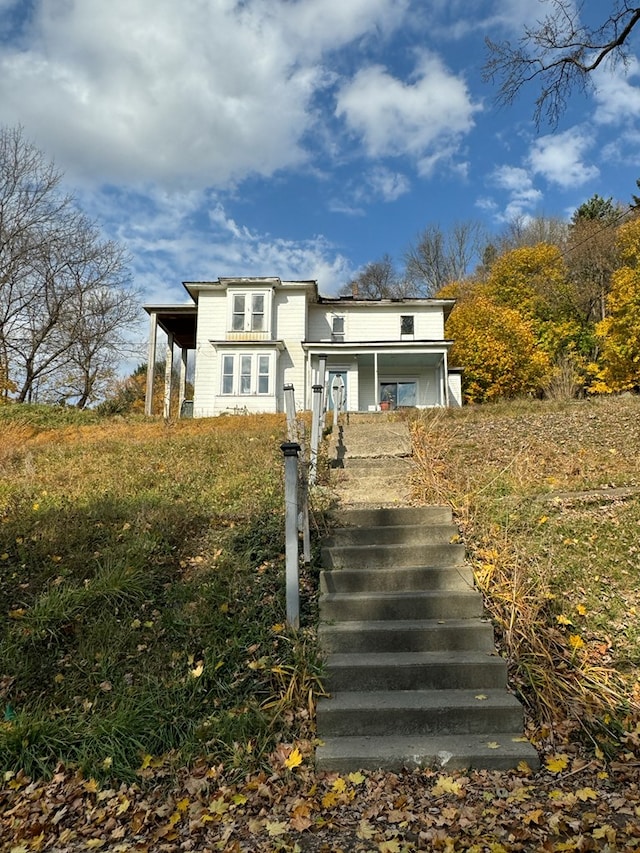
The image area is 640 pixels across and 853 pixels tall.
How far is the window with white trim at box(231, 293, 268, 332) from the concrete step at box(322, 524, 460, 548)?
17.1m

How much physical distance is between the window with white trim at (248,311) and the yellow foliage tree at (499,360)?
30.6 feet

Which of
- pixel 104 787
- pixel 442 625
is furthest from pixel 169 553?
pixel 442 625

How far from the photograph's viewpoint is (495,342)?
2327 centimetres

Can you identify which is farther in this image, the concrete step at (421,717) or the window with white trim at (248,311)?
the window with white trim at (248,311)

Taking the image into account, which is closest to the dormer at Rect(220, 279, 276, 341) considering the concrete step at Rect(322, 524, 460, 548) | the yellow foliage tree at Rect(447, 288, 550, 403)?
the yellow foliage tree at Rect(447, 288, 550, 403)

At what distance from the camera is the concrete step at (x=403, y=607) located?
13.6ft

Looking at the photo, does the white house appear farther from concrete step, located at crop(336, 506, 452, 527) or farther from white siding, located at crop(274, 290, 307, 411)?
concrete step, located at crop(336, 506, 452, 527)

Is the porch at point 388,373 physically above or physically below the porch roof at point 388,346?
below

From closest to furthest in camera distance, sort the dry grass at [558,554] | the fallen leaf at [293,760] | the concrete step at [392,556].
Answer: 1. the fallen leaf at [293,760]
2. the dry grass at [558,554]
3. the concrete step at [392,556]

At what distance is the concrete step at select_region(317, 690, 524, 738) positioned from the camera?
11.0ft

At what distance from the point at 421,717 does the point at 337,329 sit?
20.1 meters

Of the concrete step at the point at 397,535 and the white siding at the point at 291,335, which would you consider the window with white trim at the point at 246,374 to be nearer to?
the white siding at the point at 291,335

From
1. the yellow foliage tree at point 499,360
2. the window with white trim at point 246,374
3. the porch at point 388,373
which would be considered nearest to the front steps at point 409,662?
the porch at point 388,373

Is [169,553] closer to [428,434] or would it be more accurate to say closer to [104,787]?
[104,787]
